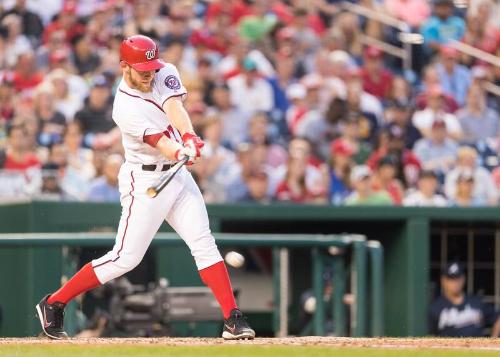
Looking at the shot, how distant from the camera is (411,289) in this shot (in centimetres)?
1077

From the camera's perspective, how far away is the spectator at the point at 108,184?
10.9 m

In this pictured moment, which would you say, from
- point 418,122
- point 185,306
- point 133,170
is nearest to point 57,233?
point 185,306

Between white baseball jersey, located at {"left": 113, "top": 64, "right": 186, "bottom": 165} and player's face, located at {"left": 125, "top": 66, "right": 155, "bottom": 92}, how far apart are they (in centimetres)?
3

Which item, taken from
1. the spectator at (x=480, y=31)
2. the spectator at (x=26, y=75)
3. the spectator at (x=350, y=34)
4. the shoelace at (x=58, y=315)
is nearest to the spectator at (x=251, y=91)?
the spectator at (x=350, y=34)

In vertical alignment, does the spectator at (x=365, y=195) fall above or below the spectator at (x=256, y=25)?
below

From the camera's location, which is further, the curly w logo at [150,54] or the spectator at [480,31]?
the spectator at [480,31]

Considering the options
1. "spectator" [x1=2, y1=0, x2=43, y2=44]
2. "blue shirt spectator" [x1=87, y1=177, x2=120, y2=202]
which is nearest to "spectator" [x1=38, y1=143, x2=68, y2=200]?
"blue shirt spectator" [x1=87, y1=177, x2=120, y2=202]

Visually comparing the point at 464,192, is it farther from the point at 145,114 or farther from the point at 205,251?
the point at 145,114

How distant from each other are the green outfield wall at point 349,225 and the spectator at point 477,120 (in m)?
2.07

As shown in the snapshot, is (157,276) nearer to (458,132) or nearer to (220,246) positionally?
(220,246)

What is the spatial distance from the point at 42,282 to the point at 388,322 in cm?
309

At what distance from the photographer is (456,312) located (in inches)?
418

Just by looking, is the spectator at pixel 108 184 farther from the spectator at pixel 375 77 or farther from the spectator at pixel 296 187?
the spectator at pixel 375 77

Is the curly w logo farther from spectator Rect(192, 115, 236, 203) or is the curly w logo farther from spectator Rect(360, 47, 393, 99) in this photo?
spectator Rect(360, 47, 393, 99)
